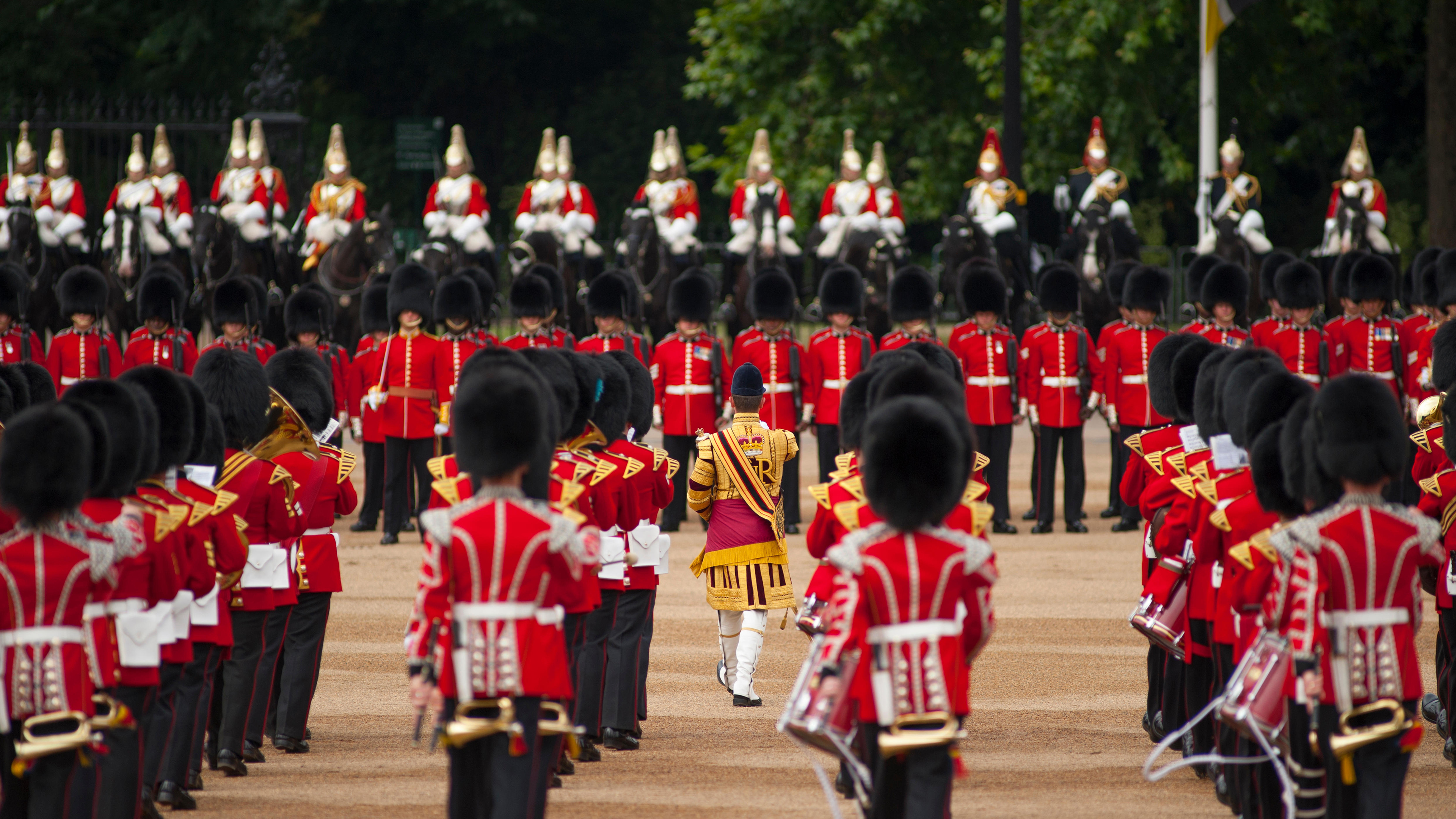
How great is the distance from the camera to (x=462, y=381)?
4.43 m

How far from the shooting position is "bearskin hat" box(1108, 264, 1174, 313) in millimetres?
10875

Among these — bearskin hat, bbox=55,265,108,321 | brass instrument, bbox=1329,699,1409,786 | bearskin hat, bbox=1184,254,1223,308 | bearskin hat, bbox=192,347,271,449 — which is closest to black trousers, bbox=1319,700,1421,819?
brass instrument, bbox=1329,699,1409,786

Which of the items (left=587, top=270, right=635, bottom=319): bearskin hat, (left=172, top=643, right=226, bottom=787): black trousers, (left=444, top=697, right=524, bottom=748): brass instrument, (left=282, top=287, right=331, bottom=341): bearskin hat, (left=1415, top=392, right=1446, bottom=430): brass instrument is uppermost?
(left=587, top=270, right=635, bottom=319): bearskin hat

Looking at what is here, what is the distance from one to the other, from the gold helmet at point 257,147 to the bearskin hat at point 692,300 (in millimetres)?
5738

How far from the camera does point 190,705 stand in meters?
5.11

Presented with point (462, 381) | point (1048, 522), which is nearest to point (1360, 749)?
point (462, 381)

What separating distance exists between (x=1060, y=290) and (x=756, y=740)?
620cm

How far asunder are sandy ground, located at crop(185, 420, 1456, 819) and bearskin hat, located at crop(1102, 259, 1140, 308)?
13.7 ft

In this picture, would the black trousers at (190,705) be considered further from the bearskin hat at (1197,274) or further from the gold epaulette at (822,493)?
the bearskin hat at (1197,274)

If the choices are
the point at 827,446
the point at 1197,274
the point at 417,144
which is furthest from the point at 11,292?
the point at 417,144

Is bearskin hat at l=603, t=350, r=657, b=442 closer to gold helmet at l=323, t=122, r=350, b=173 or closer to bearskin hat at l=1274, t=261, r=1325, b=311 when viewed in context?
bearskin hat at l=1274, t=261, r=1325, b=311

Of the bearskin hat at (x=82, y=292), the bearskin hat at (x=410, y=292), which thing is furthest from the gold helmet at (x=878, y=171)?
the bearskin hat at (x=82, y=292)

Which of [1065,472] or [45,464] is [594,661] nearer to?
[45,464]

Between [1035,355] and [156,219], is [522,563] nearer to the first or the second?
[1035,355]
